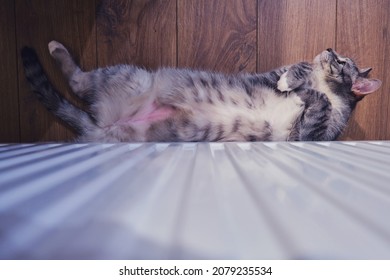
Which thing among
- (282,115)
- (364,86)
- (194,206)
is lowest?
(194,206)

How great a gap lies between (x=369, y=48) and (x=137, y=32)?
3.19ft

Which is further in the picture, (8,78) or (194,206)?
(8,78)

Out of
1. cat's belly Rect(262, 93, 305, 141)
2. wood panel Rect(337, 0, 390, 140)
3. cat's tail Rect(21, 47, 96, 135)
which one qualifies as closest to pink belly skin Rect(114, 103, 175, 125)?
cat's tail Rect(21, 47, 96, 135)

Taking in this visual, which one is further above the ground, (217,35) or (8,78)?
(217,35)

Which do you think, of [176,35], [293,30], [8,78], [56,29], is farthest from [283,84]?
[8,78]

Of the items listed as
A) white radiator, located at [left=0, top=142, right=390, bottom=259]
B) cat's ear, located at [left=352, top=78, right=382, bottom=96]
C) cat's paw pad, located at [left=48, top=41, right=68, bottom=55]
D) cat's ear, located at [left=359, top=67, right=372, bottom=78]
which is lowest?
white radiator, located at [left=0, top=142, right=390, bottom=259]

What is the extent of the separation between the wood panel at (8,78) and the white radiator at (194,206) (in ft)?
1.35

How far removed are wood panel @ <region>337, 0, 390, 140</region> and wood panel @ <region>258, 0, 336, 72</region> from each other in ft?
0.19

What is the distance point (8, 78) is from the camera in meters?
1.34

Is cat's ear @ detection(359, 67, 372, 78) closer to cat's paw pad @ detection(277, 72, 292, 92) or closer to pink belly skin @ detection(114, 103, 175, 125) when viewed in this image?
cat's paw pad @ detection(277, 72, 292, 92)

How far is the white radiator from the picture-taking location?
0.46 metres

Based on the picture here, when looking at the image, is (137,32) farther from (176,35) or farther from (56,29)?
(56,29)
